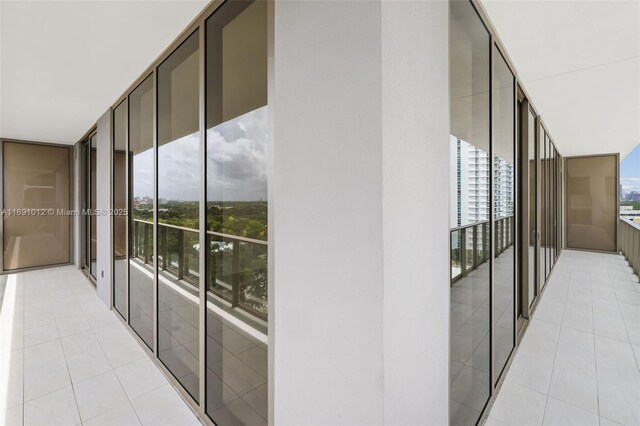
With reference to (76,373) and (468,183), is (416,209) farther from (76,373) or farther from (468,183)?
(76,373)

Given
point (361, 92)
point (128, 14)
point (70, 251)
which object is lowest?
point (70, 251)

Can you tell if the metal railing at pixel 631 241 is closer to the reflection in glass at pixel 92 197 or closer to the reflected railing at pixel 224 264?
the reflected railing at pixel 224 264

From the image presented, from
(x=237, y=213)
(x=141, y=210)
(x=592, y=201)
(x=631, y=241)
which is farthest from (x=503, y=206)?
(x=592, y=201)

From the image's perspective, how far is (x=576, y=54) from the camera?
2355mm

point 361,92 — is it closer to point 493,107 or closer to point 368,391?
point 368,391

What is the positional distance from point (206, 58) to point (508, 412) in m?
3.08

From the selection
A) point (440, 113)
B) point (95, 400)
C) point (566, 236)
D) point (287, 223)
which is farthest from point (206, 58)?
point (566, 236)

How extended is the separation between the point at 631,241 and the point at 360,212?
7.61 meters

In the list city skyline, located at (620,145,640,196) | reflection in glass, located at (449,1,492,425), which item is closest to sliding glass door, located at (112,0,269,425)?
reflection in glass, located at (449,1,492,425)

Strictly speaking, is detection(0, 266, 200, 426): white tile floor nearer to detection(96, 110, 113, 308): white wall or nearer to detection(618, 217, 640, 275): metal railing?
detection(96, 110, 113, 308): white wall

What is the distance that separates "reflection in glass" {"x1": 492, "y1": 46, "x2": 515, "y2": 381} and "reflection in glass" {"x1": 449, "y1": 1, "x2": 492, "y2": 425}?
0.74ft

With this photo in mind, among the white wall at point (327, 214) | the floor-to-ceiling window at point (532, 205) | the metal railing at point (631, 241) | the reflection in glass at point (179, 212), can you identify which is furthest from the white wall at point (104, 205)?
the metal railing at point (631, 241)

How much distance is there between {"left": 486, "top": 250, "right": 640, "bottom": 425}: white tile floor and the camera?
1.94 metres

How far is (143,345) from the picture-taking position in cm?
280
